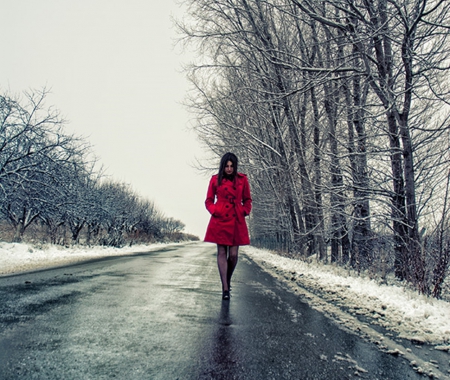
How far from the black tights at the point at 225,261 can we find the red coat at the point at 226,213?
0.44 ft

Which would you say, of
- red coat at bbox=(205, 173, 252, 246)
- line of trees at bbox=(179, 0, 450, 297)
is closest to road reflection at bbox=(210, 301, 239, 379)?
red coat at bbox=(205, 173, 252, 246)

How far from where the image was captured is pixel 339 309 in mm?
4199

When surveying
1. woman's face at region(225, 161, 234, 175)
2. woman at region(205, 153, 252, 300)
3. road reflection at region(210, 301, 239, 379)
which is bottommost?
road reflection at region(210, 301, 239, 379)

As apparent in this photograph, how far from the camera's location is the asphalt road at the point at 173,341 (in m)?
2.02

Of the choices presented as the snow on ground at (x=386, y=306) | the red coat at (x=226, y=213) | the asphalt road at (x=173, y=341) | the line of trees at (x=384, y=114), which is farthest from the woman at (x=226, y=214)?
the line of trees at (x=384, y=114)

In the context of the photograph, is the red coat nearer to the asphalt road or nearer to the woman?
the woman

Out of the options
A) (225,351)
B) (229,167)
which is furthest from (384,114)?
(225,351)

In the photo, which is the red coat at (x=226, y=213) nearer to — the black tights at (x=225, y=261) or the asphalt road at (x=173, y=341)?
the black tights at (x=225, y=261)

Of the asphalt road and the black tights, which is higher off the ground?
the black tights

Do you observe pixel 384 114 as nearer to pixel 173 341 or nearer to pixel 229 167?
pixel 229 167

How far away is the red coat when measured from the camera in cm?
464

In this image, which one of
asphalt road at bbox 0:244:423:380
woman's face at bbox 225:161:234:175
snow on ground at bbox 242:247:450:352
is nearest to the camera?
asphalt road at bbox 0:244:423:380

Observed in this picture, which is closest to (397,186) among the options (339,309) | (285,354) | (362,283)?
(362,283)

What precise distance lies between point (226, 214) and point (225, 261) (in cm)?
66
